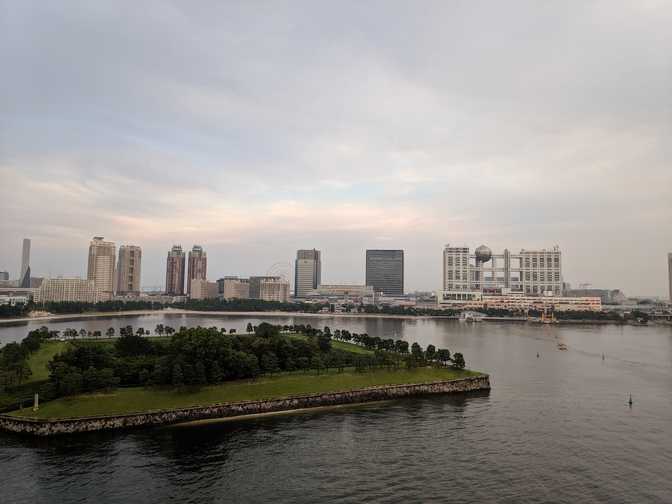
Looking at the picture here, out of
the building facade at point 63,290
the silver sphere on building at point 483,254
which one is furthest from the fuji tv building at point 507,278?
the building facade at point 63,290

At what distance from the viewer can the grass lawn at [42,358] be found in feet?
126

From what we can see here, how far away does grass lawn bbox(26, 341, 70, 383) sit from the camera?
38.5m

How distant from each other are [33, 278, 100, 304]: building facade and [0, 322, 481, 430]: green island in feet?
499

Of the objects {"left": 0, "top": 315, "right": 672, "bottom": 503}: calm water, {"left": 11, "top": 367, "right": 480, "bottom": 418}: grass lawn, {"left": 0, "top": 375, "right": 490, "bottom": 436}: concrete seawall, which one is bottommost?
{"left": 0, "top": 315, "right": 672, "bottom": 503}: calm water

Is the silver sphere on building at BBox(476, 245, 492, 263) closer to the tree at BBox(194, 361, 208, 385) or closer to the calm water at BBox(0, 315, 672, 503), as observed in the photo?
the calm water at BBox(0, 315, 672, 503)

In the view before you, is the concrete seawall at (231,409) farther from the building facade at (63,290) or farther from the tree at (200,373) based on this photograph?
the building facade at (63,290)

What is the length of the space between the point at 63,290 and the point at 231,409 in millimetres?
177218

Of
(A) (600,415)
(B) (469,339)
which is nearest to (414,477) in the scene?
(A) (600,415)

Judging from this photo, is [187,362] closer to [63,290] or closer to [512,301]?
[512,301]

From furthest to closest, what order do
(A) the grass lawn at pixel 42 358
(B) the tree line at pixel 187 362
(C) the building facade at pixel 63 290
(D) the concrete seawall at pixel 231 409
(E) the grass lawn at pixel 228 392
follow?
(C) the building facade at pixel 63 290 < (A) the grass lawn at pixel 42 358 < (B) the tree line at pixel 187 362 < (E) the grass lawn at pixel 228 392 < (D) the concrete seawall at pixel 231 409

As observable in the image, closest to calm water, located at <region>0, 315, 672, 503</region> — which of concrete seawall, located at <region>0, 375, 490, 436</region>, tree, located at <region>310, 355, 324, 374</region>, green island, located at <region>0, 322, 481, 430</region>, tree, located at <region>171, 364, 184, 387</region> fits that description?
concrete seawall, located at <region>0, 375, 490, 436</region>

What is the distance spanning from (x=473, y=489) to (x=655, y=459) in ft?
36.8

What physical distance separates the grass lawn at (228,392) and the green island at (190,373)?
62mm

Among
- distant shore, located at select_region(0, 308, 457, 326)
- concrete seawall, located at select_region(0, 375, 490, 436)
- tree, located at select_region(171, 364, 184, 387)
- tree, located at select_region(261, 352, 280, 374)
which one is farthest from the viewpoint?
distant shore, located at select_region(0, 308, 457, 326)
